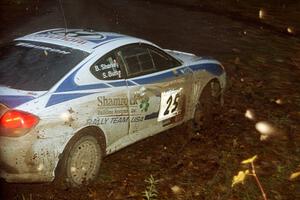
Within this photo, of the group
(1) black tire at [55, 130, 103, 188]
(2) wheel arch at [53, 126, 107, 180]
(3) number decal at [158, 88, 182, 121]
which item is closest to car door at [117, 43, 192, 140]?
(3) number decal at [158, 88, 182, 121]

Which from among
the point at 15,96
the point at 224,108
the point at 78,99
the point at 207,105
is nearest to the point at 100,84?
the point at 78,99

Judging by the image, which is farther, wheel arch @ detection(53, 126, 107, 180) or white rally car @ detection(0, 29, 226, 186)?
wheel arch @ detection(53, 126, 107, 180)

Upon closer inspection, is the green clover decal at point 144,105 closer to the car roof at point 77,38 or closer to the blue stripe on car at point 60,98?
the car roof at point 77,38

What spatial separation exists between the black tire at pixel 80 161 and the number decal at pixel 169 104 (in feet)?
4.16

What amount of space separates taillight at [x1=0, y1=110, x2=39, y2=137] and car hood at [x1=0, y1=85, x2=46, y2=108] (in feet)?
0.38

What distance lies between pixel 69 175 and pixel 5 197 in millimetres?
790

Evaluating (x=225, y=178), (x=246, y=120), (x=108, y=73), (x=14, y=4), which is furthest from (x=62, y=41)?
(x=14, y=4)

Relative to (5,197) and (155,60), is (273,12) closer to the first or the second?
(155,60)

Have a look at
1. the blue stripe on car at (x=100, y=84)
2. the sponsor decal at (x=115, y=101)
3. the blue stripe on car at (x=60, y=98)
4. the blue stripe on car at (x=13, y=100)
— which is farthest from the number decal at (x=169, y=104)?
the blue stripe on car at (x=13, y=100)

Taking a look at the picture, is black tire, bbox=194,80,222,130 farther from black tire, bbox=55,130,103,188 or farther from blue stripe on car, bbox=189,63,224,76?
black tire, bbox=55,130,103,188

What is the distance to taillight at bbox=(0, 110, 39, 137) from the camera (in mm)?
5195

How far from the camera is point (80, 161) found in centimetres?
580

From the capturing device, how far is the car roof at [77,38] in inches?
249

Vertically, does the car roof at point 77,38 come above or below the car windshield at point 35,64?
above
